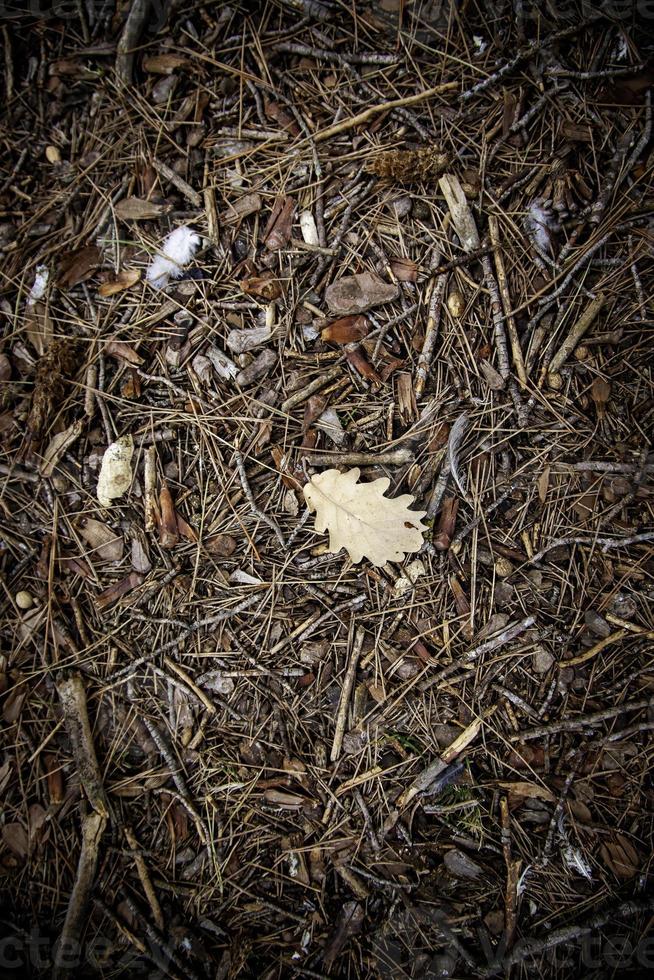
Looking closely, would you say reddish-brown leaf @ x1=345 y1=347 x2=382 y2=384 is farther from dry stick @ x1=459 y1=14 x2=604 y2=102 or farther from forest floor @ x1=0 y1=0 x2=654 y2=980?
dry stick @ x1=459 y1=14 x2=604 y2=102

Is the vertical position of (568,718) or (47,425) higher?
(47,425)

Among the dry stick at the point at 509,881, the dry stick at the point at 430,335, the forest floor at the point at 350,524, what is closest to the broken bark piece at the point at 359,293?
the forest floor at the point at 350,524

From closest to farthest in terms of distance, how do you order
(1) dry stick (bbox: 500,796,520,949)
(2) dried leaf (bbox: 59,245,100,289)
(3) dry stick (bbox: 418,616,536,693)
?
1. (1) dry stick (bbox: 500,796,520,949)
2. (3) dry stick (bbox: 418,616,536,693)
3. (2) dried leaf (bbox: 59,245,100,289)

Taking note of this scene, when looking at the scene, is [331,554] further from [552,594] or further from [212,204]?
[212,204]

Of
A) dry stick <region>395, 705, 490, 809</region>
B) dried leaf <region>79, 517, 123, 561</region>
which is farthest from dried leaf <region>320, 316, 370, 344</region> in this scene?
dry stick <region>395, 705, 490, 809</region>

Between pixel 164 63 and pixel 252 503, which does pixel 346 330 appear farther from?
pixel 164 63

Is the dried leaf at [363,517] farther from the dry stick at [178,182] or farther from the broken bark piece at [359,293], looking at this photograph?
the dry stick at [178,182]

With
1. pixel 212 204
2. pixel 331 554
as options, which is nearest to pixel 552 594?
pixel 331 554
